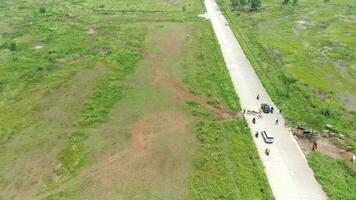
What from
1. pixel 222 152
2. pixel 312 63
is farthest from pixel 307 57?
pixel 222 152

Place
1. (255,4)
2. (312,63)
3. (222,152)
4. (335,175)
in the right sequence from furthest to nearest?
(255,4) → (312,63) → (222,152) → (335,175)

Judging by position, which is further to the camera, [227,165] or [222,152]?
[222,152]

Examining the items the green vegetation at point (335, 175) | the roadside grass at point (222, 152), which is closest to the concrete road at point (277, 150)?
the green vegetation at point (335, 175)

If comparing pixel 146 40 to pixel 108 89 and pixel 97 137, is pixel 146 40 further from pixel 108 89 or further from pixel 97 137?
pixel 97 137

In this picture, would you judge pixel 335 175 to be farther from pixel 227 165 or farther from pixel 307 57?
pixel 307 57

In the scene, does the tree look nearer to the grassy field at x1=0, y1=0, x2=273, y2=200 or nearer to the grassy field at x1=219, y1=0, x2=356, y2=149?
the grassy field at x1=219, y1=0, x2=356, y2=149

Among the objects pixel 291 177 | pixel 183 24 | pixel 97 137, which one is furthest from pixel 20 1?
pixel 291 177

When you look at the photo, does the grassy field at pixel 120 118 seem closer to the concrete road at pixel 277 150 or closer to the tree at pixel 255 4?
the concrete road at pixel 277 150
